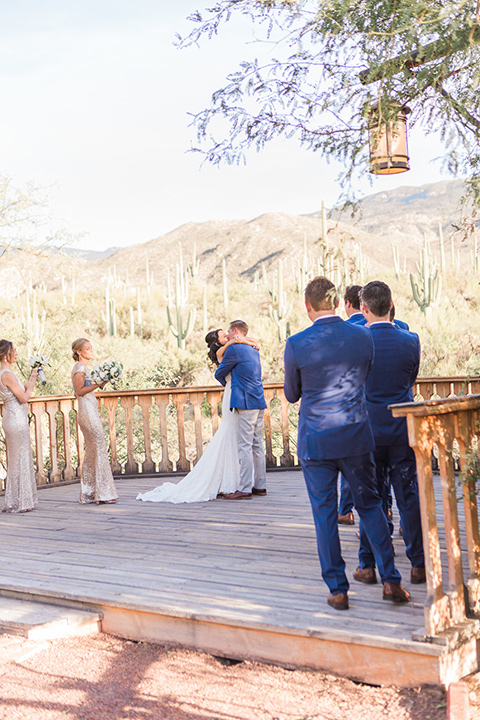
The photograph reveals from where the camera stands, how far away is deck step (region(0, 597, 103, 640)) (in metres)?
3.94

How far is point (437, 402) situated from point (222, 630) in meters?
1.66

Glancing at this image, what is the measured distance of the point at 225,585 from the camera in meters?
4.23

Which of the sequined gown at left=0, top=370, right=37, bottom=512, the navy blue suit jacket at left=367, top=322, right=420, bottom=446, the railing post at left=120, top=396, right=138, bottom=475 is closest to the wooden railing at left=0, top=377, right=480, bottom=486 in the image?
the railing post at left=120, top=396, right=138, bottom=475

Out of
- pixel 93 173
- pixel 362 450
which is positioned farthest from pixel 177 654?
pixel 93 173

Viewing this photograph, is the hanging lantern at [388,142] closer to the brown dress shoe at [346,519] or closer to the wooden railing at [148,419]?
the brown dress shoe at [346,519]

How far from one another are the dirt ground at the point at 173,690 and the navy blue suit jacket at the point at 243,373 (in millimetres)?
3453

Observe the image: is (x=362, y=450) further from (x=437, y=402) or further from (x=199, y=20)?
(x=199, y=20)

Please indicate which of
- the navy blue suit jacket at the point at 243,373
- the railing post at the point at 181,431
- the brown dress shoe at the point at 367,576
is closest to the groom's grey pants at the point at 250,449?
the navy blue suit jacket at the point at 243,373

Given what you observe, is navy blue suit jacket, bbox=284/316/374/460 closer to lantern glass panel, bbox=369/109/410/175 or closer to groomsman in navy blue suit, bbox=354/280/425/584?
groomsman in navy blue suit, bbox=354/280/425/584

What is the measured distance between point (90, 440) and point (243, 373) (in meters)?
1.78

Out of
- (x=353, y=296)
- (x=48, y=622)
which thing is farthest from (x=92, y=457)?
(x=353, y=296)

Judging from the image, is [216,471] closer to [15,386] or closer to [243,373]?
[243,373]

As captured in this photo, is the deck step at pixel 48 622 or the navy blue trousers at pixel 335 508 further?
the deck step at pixel 48 622

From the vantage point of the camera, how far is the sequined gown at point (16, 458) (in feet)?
23.5
